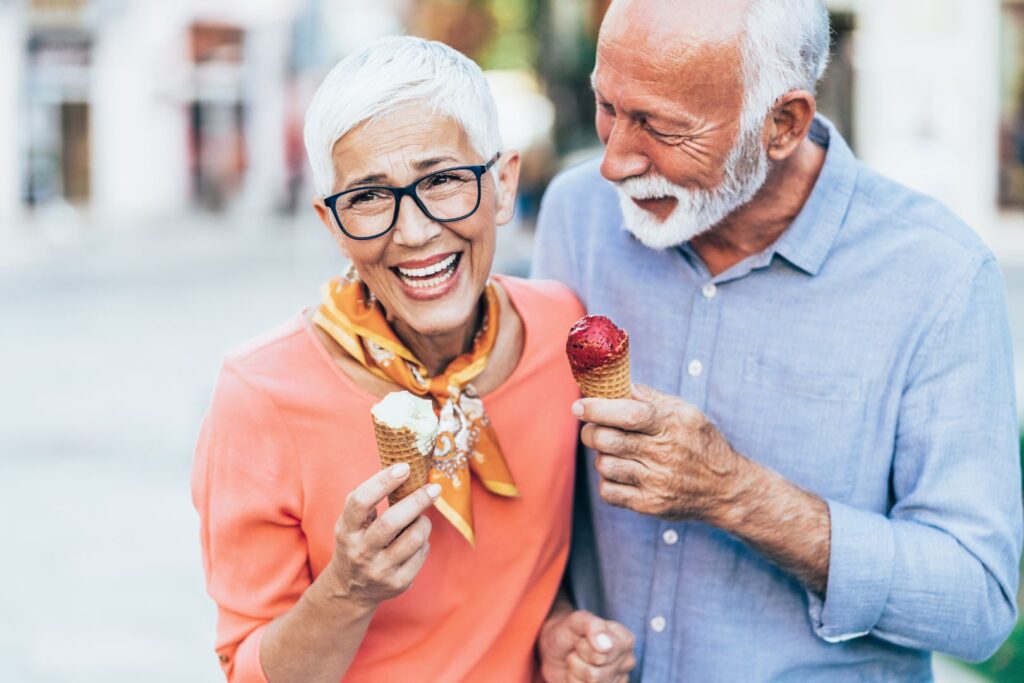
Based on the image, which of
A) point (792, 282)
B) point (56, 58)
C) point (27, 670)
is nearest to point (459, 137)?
point (792, 282)

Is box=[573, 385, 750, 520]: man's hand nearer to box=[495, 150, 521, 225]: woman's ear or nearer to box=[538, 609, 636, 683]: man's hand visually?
box=[538, 609, 636, 683]: man's hand

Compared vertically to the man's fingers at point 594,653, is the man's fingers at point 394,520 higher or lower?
higher

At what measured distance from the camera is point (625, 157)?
2527mm

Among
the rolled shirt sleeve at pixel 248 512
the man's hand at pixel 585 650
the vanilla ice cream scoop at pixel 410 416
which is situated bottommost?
the man's hand at pixel 585 650

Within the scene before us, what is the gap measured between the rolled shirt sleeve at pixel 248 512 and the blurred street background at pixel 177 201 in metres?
2.06

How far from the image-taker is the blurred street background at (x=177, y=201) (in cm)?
661

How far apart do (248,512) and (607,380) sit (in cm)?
72

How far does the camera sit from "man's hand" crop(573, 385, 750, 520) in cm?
217

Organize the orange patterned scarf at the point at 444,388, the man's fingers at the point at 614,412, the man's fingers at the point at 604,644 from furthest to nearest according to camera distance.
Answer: the man's fingers at the point at 604,644 < the orange patterned scarf at the point at 444,388 < the man's fingers at the point at 614,412

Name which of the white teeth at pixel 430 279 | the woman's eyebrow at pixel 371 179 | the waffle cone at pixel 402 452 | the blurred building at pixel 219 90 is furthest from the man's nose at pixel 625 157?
the blurred building at pixel 219 90

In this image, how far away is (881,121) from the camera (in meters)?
13.8

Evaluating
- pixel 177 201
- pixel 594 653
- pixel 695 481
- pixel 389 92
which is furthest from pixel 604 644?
Result: pixel 177 201

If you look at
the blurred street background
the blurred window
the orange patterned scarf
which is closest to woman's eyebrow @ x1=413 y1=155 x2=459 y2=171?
the orange patterned scarf

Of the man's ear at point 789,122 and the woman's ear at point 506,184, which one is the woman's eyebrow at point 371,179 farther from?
the man's ear at point 789,122
